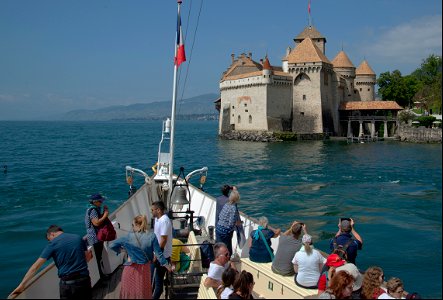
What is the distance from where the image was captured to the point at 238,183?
90.1 feet

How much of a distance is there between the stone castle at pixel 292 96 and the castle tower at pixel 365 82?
367 centimetres

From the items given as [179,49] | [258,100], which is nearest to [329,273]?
[179,49]

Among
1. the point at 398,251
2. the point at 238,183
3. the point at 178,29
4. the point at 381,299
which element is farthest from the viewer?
the point at 238,183

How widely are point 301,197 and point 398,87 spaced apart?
57.1 meters

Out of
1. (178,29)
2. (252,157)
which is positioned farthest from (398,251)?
(252,157)

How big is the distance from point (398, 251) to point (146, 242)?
1072 cm

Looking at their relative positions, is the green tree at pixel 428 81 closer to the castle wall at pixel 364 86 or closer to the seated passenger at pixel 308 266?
the castle wall at pixel 364 86

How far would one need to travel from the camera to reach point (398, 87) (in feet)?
237

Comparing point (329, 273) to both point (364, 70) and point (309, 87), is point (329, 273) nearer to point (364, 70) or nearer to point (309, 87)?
point (309, 87)

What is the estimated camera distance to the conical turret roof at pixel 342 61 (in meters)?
66.0

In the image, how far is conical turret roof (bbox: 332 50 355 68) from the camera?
66.0 meters

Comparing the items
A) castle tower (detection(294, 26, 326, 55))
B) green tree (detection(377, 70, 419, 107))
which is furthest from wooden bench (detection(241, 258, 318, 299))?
green tree (detection(377, 70, 419, 107))

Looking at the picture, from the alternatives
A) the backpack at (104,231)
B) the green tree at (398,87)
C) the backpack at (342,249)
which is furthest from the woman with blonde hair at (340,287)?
the green tree at (398,87)

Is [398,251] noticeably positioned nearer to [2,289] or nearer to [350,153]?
[2,289]
